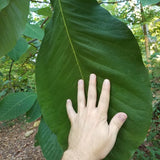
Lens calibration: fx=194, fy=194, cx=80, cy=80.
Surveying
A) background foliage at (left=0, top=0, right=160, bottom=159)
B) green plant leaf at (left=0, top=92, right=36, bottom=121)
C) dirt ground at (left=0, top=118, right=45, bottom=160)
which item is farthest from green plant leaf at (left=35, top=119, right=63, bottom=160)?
dirt ground at (left=0, top=118, right=45, bottom=160)

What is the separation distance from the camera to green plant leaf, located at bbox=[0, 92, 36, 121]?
104 centimetres

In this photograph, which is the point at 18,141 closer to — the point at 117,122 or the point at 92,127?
the point at 92,127

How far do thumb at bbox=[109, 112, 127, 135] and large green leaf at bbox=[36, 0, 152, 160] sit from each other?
1 cm

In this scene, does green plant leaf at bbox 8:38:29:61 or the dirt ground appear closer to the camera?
green plant leaf at bbox 8:38:29:61

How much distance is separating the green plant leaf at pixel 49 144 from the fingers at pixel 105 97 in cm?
43

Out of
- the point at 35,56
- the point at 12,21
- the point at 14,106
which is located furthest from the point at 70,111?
the point at 35,56

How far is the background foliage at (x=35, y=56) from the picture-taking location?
942 millimetres

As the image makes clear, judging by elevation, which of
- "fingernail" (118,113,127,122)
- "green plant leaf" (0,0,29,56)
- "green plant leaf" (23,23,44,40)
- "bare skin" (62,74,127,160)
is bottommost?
"bare skin" (62,74,127,160)

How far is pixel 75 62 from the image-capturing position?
491mm

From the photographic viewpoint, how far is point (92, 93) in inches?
19.4

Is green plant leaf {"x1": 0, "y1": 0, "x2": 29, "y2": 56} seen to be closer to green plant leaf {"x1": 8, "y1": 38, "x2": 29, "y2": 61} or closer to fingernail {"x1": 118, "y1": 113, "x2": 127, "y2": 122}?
fingernail {"x1": 118, "y1": 113, "x2": 127, "y2": 122}

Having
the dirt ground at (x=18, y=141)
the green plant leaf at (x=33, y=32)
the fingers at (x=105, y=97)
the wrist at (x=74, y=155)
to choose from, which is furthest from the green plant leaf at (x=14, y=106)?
the dirt ground at (x=18, y=141)

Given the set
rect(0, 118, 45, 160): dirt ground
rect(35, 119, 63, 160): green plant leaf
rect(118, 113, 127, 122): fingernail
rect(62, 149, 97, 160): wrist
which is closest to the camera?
rect(118, 113, 127, 122): fingernail

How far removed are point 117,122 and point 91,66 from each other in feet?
0.48
